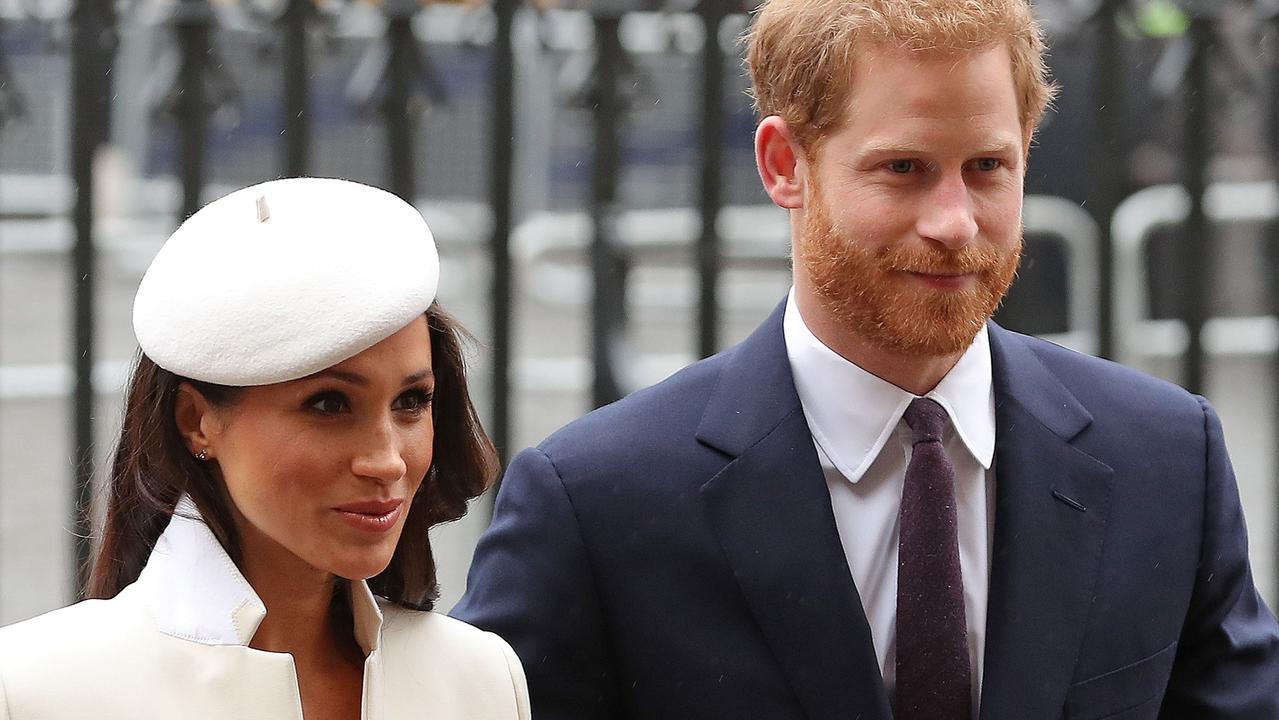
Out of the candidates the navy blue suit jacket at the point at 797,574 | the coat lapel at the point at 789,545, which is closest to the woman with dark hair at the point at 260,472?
the navy blue suit jacket at the point at 797,574

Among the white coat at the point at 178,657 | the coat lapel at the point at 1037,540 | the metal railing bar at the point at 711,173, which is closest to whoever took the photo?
the white coat at the point at 178,657

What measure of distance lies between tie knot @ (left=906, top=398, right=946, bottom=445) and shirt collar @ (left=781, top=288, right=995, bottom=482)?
13 mm

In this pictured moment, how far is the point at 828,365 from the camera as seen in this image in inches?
121

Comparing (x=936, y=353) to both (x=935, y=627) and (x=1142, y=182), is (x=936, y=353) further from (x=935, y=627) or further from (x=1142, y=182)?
(x=1142, y=182)

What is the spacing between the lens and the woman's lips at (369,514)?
96.1 inches

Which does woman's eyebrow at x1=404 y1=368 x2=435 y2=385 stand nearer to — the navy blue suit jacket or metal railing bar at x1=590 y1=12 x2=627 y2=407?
the navy blue suit jacket

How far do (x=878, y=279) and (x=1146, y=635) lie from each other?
0.69 m

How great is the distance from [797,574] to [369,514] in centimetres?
78

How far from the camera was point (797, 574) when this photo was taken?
298 cm

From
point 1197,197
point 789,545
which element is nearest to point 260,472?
point 789,545

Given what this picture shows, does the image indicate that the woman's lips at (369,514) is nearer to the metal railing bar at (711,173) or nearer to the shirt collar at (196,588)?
the shirt collar at (196,588)

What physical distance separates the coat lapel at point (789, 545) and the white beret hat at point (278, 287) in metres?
0.75

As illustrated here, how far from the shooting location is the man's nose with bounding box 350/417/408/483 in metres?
2.42

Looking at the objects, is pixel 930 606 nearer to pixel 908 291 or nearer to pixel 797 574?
pixel 797 574
